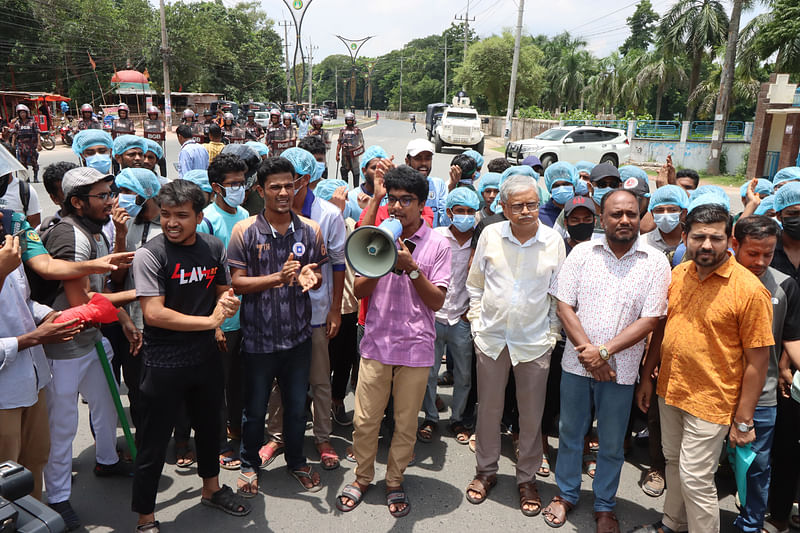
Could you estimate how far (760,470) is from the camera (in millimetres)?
3043

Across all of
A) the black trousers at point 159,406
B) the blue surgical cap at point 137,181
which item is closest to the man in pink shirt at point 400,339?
the black trousers at point 159,406

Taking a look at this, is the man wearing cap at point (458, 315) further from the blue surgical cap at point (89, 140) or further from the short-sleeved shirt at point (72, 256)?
the blue surgical cap at point (89, 140)

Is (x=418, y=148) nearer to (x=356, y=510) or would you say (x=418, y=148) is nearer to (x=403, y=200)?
(x=403, y=200)

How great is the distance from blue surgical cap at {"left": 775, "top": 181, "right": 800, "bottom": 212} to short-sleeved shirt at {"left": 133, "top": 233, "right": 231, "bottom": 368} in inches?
138

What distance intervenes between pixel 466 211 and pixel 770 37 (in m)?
21.3

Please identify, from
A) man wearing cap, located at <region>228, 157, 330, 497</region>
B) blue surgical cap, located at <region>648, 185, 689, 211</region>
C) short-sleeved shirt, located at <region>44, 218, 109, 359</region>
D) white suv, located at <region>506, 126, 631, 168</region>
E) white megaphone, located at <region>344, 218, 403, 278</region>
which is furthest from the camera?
white suv, located at <region>506, 126, 631, 168</region>

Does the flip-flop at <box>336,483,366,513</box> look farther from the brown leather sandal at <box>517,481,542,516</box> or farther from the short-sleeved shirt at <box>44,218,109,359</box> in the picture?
the short-sleeved shirt at <box>44,218,109,359</box>

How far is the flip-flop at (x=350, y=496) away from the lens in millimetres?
3418

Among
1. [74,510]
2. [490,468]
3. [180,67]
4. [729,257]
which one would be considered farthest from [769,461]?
[180,67]

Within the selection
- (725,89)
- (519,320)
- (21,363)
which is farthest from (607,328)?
(725,89)

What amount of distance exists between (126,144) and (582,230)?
4.48 meters

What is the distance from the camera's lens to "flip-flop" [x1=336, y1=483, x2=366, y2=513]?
3418 mm

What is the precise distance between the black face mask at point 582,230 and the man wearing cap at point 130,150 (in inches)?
168

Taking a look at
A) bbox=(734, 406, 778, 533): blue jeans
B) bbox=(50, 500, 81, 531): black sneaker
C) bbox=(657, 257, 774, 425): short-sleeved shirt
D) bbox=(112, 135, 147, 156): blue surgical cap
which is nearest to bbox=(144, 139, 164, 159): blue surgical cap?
bbox=(112, 135, 147, 156): blue surgical cap
